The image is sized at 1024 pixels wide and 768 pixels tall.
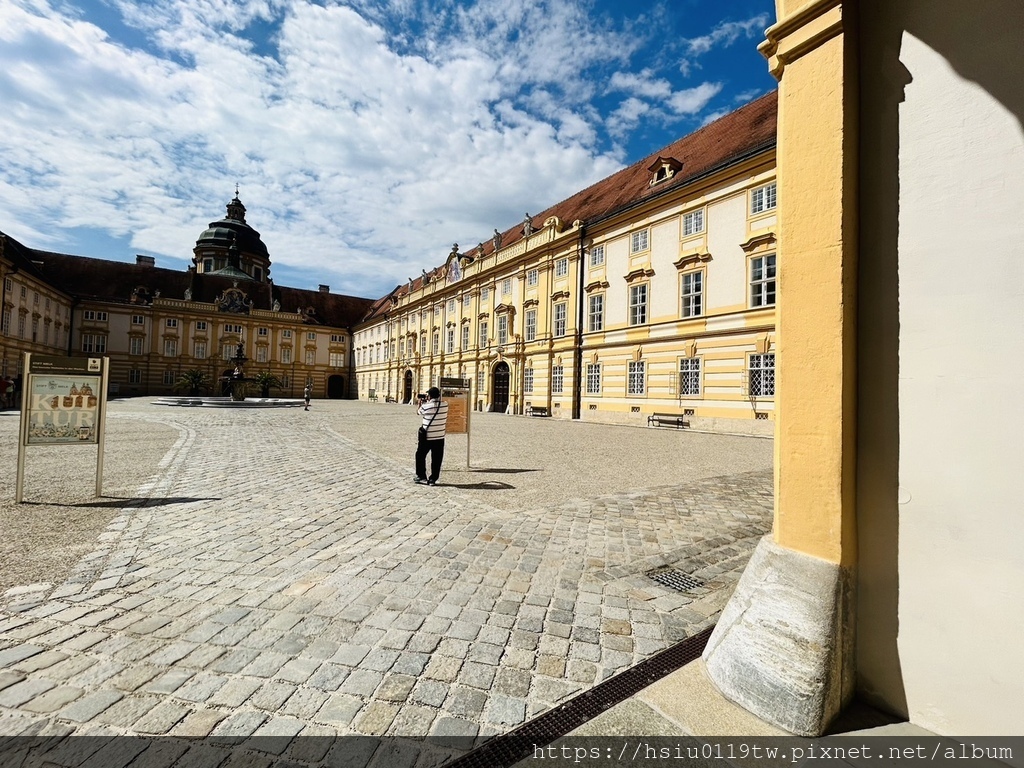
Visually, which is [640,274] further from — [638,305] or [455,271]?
[455,271]

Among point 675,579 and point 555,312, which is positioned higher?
point 555,312

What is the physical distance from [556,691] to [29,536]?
5257 mm

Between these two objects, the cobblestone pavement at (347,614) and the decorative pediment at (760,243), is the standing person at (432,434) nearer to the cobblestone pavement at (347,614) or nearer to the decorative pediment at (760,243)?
the cobblestone pavement at (347,614)

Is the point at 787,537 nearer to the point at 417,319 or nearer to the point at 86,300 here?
the point at 417,319

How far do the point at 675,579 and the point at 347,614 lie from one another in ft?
8.40

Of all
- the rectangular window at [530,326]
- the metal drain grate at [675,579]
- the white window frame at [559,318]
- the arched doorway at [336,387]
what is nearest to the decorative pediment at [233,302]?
the arched doorway at [336,387]

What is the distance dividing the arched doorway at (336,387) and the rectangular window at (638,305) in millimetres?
45862

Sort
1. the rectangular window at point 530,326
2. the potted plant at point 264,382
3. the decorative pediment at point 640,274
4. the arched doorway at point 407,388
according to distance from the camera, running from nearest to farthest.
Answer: the decorative pediment at point 640,274 < the rectangular window at point 530,326 < the arched doorway at point 407,388 < the potted plant at point 264,382

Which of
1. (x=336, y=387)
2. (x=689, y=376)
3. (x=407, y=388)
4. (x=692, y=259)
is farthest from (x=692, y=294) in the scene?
(x=336, y=387)

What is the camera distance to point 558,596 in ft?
10.9

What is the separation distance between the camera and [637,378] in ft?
71.9

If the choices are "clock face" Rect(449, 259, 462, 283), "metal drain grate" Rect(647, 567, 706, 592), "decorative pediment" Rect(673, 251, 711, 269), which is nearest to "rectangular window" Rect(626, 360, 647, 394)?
"decorative pediment" Rect(673, 251, 711, 269)

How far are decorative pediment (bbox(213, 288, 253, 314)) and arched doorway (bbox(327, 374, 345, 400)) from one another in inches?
489

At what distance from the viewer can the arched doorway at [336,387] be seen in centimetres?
5812
